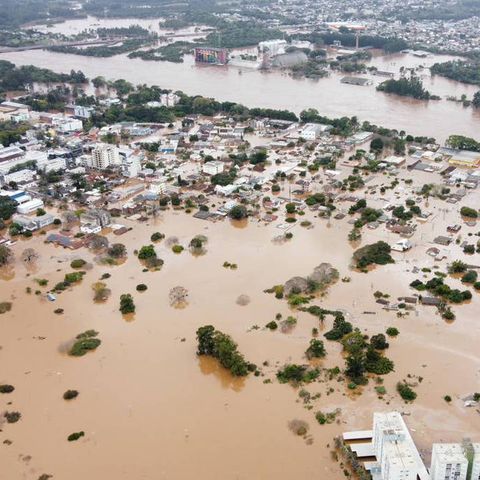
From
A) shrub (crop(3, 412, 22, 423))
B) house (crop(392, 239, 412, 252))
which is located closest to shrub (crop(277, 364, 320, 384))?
shrub (crop(3, 412, 22, 423))

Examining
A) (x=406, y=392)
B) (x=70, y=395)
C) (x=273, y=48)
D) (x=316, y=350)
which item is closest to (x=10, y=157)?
(x=70, y=395)

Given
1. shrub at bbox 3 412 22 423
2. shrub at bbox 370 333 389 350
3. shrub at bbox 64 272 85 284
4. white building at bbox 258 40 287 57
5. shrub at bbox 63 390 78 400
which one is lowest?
shrub at bbox 3 412 22 423

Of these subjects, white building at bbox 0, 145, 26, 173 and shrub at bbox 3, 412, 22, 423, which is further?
white building at bbox 0, 145, 26, 173

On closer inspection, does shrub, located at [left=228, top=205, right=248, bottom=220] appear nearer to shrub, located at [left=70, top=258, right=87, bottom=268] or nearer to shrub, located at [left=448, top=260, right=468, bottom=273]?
shrub, located at [left=70, top=258, right=87, bottom=268]

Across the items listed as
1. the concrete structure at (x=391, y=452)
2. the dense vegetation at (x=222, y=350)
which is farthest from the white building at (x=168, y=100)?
the concrete structure at (x=391, y=452)

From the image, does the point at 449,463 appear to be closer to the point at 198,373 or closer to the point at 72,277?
the point at 198,373

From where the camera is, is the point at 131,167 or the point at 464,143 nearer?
the point at 131,167
